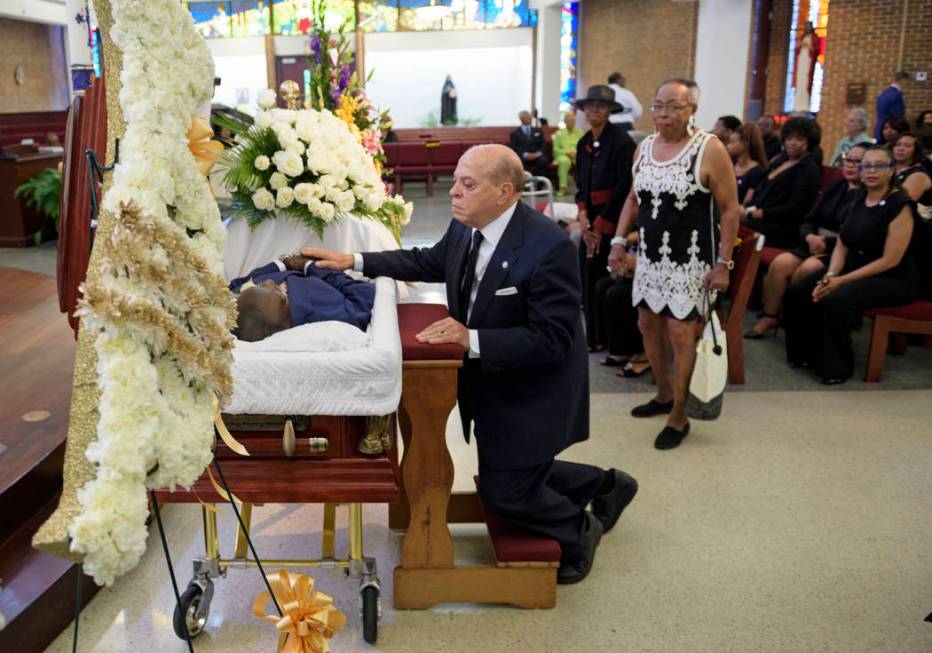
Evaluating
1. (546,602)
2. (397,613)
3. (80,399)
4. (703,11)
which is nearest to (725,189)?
(546,602)

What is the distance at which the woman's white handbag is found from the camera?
3945 mm

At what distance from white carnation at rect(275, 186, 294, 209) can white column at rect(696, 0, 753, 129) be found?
34.2 feet

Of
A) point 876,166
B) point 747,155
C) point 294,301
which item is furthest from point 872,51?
point 294,301

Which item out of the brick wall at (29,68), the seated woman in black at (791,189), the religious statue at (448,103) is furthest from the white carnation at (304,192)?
the religious statue at (448,103)

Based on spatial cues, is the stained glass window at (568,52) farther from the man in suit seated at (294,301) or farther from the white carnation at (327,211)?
the man in suit seated at (294,301)

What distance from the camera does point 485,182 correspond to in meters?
2.60

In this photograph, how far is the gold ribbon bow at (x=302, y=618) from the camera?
1964mm

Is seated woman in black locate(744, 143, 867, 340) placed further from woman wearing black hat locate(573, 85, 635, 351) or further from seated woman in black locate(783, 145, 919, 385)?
woman wearing black hat locate(573, 85, 635, 351)

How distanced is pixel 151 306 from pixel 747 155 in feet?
22.6

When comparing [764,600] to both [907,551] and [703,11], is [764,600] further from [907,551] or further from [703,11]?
[703,11]

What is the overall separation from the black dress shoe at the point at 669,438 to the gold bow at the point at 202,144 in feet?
9.67

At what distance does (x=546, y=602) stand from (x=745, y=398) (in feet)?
8.19

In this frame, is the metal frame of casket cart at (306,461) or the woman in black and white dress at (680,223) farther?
→ the woman in black and white dress at (680,223)

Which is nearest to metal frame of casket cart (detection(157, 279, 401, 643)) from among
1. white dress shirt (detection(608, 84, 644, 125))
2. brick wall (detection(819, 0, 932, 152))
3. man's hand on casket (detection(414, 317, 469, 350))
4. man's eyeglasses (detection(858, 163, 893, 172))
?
man's hand on casket (detection(414, 317, 469, 350))
